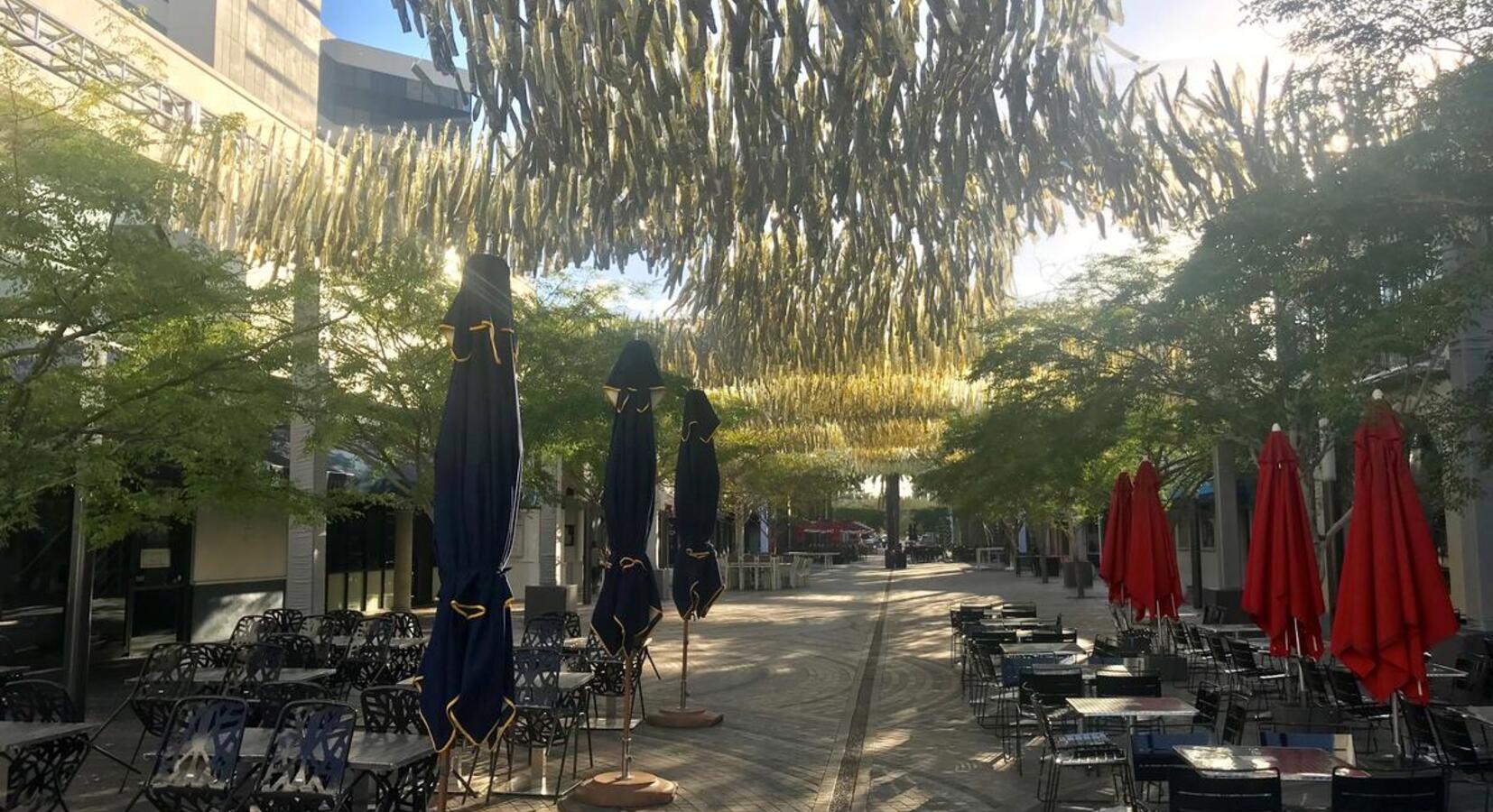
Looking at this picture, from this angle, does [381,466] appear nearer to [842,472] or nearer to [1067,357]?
[1067,357]

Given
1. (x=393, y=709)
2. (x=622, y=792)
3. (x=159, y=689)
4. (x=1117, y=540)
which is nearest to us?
(x=393, y=709)

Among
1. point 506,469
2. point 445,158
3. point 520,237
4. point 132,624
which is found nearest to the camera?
point 506,469

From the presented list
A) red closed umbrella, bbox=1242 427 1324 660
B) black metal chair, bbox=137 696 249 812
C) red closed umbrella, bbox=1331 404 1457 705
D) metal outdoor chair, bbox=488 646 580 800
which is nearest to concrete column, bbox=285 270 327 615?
metal outdoor chair, bbox=488 646 580 800

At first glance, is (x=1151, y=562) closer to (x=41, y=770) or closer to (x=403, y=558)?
(x=41, y=770)

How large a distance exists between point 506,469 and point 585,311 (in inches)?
620

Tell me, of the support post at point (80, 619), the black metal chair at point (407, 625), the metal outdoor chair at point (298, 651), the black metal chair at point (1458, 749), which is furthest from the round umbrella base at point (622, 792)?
the support post at point (80, 619)

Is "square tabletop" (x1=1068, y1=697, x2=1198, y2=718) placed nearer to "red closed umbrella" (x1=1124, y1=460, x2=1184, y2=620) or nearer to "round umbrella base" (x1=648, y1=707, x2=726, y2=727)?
"round umbrella base" (x1=648, y1=707, x2=726, y2=727)

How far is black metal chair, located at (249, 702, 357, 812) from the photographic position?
19.4 ft

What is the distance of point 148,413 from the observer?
9969 mm

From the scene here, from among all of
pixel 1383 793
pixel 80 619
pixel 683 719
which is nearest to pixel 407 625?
pixel 80 619

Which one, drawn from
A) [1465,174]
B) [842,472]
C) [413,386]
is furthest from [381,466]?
[842,472]

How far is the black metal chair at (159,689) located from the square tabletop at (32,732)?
115 cm

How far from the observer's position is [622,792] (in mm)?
7848

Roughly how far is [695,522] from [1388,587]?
614 centimetres
